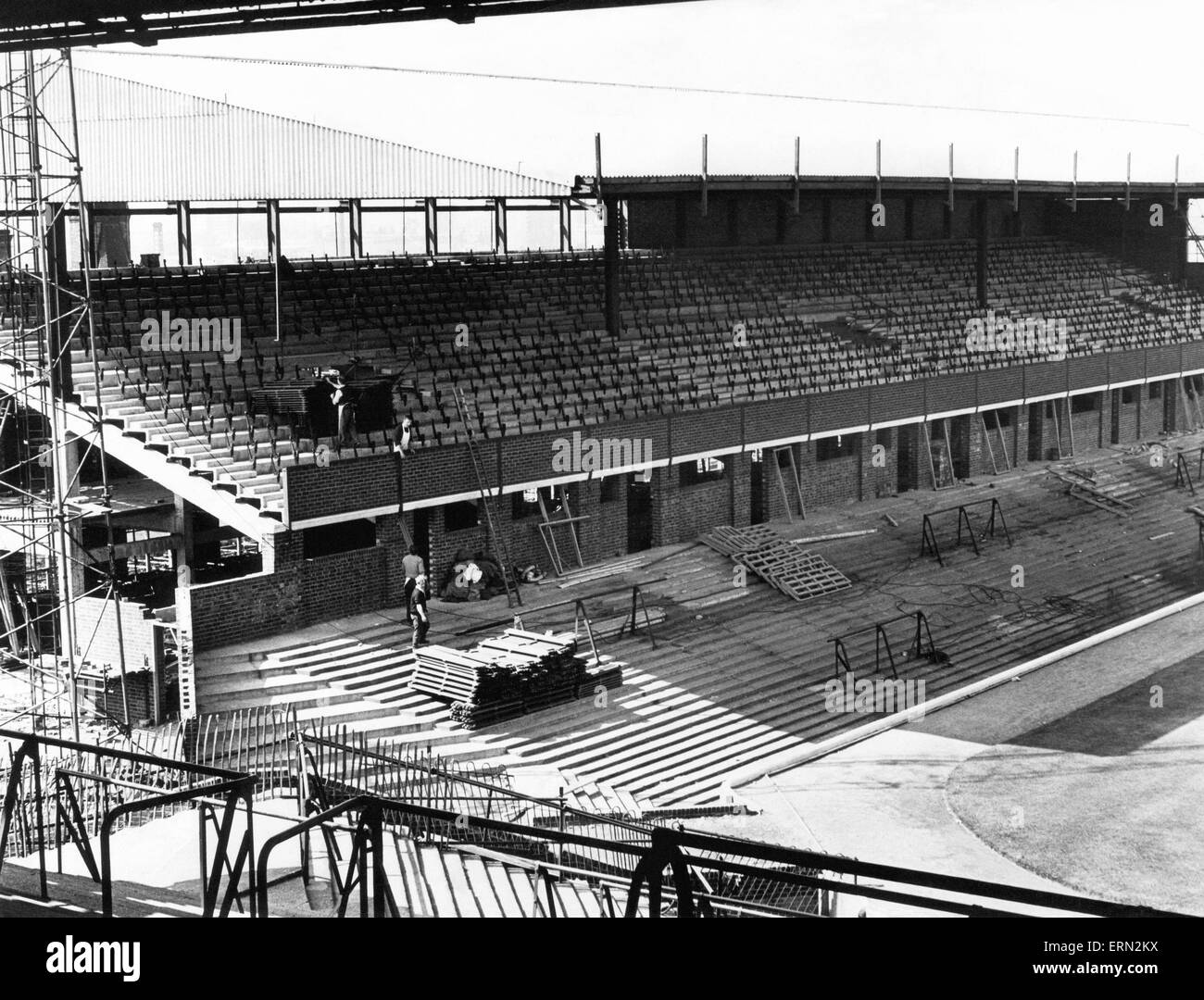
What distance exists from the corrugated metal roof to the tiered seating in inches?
69.6

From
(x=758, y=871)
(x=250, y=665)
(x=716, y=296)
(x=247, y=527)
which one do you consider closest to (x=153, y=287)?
(x=247, y=527)

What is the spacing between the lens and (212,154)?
30.9 meters

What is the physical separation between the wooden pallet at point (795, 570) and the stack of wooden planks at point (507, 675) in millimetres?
6970

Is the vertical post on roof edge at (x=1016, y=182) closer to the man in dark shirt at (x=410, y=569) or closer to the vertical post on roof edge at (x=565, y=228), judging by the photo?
the vertical post on roof edge at (x=565, y=228)

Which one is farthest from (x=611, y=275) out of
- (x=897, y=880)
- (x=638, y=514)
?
(x=897, y=880)

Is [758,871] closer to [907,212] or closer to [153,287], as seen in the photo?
[153,287]

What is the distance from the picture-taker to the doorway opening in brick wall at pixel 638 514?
3241 centimetres

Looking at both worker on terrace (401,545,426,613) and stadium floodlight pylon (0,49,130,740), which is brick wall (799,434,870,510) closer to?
worker on terrace (401,545,426,613)

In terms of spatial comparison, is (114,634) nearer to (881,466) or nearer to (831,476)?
(831,476)

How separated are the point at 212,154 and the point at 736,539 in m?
13.3

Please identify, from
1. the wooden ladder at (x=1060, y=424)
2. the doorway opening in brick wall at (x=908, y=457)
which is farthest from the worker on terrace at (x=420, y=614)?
the wooden ladder at (x=1060, y=424)

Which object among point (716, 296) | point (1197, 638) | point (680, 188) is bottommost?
point (1197, 638)

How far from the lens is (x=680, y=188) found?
1390 inches
